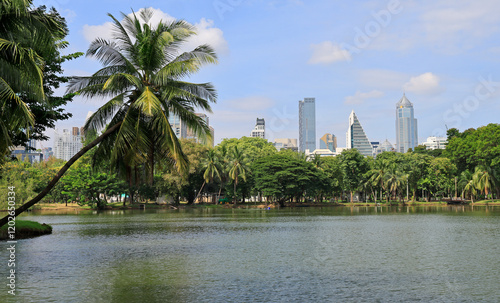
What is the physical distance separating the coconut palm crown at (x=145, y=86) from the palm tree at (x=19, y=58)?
5635 mm

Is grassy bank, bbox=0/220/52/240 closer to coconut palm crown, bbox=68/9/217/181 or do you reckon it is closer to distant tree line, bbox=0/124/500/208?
coconut palm crown, bbox=68/9/217/181

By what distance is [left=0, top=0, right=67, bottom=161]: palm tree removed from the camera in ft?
38.5

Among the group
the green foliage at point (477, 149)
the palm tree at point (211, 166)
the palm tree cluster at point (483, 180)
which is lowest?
the palm tree cluster at point (483, 180)

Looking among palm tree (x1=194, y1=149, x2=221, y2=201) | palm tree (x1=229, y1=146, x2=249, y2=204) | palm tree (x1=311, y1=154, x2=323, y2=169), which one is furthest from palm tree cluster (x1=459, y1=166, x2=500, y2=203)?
palm tree (x1=194, y1=149, x2=221, y2=201)

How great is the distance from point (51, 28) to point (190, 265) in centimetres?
971

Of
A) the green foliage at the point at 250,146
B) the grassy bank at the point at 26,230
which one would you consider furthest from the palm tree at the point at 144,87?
the green foliage at the point at 250,146

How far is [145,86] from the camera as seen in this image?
2034 cm

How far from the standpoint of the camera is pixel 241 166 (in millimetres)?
83625

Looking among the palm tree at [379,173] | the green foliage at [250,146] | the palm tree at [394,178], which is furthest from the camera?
the green foliage at [250,146]

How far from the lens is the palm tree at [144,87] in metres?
19.4

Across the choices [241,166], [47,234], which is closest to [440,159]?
[241,166]

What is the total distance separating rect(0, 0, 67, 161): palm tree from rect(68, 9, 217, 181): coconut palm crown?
5.63 meters

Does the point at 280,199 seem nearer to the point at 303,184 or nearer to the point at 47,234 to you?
the point at 303,184

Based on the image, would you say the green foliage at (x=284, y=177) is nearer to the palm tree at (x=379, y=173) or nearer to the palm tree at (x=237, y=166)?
the palm tree at (x=237, y=166)
